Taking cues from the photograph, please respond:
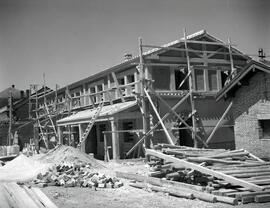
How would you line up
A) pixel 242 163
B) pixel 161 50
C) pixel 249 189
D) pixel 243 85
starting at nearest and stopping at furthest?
pixel 249 189 → pixel 242 163 → pixel 243 85 → pixel 161 50

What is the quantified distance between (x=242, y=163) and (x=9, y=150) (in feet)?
77.6

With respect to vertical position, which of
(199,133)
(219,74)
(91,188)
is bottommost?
(91,188)

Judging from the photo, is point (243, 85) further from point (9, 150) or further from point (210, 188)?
point (9, 150)

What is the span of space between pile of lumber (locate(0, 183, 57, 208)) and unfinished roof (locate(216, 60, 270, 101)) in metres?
8.95

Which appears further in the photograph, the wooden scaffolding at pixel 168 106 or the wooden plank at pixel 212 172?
the wooden scaffolding at pixel 168 106

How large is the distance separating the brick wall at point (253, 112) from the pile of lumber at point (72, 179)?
577 cm

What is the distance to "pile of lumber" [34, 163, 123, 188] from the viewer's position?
13413 mm

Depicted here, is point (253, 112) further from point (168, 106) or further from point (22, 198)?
point (22, 198)

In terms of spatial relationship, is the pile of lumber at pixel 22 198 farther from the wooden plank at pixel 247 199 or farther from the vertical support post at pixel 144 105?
the vertical support post at pixel 144 105

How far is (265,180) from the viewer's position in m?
10.4

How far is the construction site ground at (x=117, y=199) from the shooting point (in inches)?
392

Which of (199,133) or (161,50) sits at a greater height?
(161,50)

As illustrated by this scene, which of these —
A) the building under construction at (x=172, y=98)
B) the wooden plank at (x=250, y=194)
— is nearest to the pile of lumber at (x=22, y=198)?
the wooden plank at (x=250, y=194)

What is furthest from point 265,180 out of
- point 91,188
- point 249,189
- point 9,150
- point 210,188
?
point 9,150
